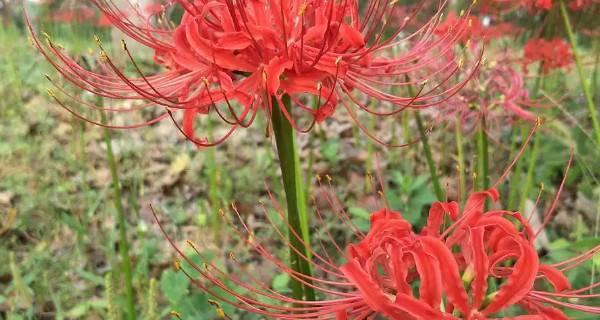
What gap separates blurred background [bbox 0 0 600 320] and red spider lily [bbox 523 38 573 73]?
70mm

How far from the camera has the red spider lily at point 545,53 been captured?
2400 millimetres

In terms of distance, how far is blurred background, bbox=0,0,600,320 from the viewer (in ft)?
6.57

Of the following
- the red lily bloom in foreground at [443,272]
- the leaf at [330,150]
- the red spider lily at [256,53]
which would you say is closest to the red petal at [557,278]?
the red lily bloom in foreground at [443,272]

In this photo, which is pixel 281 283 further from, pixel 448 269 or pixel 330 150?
pixel 330 150

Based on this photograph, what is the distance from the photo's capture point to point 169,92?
Result: 3.83ft

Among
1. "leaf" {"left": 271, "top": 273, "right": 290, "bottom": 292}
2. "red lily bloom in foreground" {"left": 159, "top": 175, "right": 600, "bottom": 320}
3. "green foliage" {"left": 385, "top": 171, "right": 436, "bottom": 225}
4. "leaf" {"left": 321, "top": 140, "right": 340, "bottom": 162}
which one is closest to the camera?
"red lily bloom in foreground" {"left": 159, "top": 175, "right": 600, "bottom": 320}

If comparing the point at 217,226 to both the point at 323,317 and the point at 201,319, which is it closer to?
the point at 201,319

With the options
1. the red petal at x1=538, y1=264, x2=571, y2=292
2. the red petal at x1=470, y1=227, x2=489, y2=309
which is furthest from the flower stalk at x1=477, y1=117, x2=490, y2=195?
the red petal at x1=470, y1=227, x2=489, y2=309

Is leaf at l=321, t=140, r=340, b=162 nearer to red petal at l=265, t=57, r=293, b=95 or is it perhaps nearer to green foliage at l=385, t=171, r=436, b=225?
green foliage at l=385, t=171, r=436, b=225

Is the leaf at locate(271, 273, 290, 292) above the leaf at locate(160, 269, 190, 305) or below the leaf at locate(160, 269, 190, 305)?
below

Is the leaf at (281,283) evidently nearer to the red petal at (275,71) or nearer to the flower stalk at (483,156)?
the flower stalk at (483,156)

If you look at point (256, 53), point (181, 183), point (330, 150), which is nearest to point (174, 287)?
point (256, 53)

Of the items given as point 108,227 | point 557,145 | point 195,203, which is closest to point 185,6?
point 108,227

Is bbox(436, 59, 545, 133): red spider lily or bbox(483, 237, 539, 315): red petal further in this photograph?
bbox(436, 59, 545, 133): red spider lily
